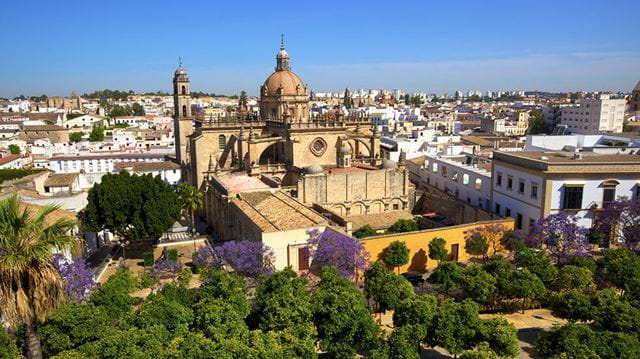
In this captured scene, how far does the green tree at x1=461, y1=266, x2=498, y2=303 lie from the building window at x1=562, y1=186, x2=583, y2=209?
38.6ft

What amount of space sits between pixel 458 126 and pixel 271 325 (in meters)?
94.4

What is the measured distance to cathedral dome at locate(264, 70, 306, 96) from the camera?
47781 mm

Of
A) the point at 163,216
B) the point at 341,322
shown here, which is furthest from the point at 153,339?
the point at 163,216

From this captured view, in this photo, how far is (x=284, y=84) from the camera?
1887 inches

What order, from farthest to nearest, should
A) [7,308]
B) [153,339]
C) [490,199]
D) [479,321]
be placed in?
[490,199] < [479,321] < [153,339] < [7,308]

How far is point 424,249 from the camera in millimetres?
28922

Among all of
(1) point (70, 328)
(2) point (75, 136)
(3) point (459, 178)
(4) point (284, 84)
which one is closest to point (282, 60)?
(4) point (284, 84)

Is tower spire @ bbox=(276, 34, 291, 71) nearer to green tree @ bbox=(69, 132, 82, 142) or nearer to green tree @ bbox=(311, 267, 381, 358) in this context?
green tree @ bbox=(311, 267, 381, 358)

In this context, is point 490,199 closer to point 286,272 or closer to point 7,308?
point 286,272

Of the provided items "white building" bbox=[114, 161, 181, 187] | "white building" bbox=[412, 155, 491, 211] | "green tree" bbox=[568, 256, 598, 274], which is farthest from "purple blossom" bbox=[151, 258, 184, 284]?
"white building" bbox=[114, 161, 181, 187]

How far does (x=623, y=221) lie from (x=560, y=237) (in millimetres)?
4780

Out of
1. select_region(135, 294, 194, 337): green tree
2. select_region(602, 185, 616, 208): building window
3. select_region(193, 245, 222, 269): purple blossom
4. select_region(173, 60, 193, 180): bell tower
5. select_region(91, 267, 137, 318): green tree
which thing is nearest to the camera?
select_region(135, 294, 194, 337): green tree

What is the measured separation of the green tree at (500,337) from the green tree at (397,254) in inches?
387

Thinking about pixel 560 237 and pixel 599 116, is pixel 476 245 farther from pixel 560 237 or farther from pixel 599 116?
pixel 599 116
